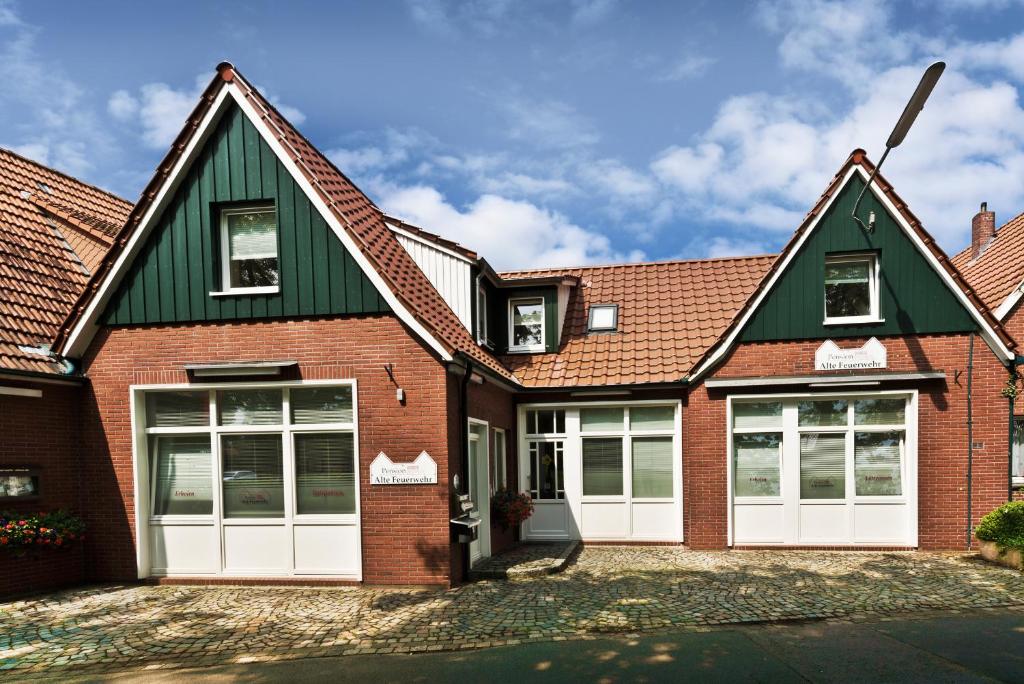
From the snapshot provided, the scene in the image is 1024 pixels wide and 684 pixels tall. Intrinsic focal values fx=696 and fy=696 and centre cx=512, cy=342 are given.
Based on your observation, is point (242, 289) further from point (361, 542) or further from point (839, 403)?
point (839, 403)

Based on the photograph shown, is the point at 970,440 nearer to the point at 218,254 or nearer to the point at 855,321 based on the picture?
the point at 855,321

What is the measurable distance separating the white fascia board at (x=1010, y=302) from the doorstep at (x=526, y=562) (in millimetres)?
9116

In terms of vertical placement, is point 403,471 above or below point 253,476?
above

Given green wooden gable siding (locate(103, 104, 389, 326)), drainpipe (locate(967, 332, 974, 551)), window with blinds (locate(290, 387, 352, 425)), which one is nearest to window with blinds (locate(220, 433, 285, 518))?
window with blinds (locate(290, 387, 352, 425))

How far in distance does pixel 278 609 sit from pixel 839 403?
9633 mm

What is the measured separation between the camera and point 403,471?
9.71m

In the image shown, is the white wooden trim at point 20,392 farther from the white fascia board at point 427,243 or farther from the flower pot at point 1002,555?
the flower pot at point 1002,555

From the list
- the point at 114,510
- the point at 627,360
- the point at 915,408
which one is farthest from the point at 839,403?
the point at 114,510

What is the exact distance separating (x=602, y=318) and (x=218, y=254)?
7923 mm

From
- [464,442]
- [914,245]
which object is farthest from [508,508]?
[914,245]

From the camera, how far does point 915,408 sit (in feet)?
38.8

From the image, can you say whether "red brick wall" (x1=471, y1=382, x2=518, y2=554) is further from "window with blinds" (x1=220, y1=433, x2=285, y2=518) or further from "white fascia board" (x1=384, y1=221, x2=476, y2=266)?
"window with blinds" (x1=220, y1=433, x2=285, y2=518)

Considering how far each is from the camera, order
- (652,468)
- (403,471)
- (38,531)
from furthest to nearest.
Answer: (652,468)
(403,471)
(38,531)

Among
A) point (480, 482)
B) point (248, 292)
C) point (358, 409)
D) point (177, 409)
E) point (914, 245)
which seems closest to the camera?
point (358, 409)
